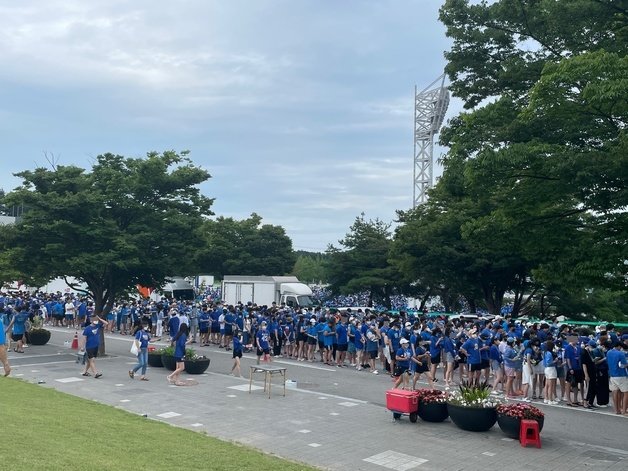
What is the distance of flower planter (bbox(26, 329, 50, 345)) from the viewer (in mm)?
25406

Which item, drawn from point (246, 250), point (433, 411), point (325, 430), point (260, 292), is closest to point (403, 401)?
point (433, 411)

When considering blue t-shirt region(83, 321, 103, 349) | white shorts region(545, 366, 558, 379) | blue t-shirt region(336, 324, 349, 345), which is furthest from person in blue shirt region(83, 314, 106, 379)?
white shorts region(545, 366, 558, 379)

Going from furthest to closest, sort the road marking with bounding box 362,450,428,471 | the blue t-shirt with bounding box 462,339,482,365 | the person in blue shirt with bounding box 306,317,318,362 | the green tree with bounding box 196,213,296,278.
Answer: the green tree with bounding box 196,213,296,278, the person in blue shirt with bounding box 306,317,318,362, the blue t-shirt with bounding box 462,339,482,365, the road marking with bounding box 362,450,428,471

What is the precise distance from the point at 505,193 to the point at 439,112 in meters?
53.3

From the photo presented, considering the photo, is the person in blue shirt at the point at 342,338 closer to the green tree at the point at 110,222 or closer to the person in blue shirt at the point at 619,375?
the green tree at the point at 110,222

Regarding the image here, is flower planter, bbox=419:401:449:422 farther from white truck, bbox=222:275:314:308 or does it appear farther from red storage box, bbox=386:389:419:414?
white truck, bbox=222:275:314:308

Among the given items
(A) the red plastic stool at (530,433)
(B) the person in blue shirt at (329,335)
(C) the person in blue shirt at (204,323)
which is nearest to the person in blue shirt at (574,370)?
(A) the red plastic stool at (530,433)

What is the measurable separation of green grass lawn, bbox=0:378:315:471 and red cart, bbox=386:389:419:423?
3.95 metres

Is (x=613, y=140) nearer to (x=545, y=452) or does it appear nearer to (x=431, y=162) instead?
(x=545, y=452)

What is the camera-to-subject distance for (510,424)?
1099cm

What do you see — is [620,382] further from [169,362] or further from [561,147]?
[169,362]

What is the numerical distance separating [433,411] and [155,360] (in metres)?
10.8

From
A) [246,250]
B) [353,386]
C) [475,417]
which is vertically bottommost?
[353,386]

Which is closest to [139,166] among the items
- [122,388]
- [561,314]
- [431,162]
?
[122,388]
